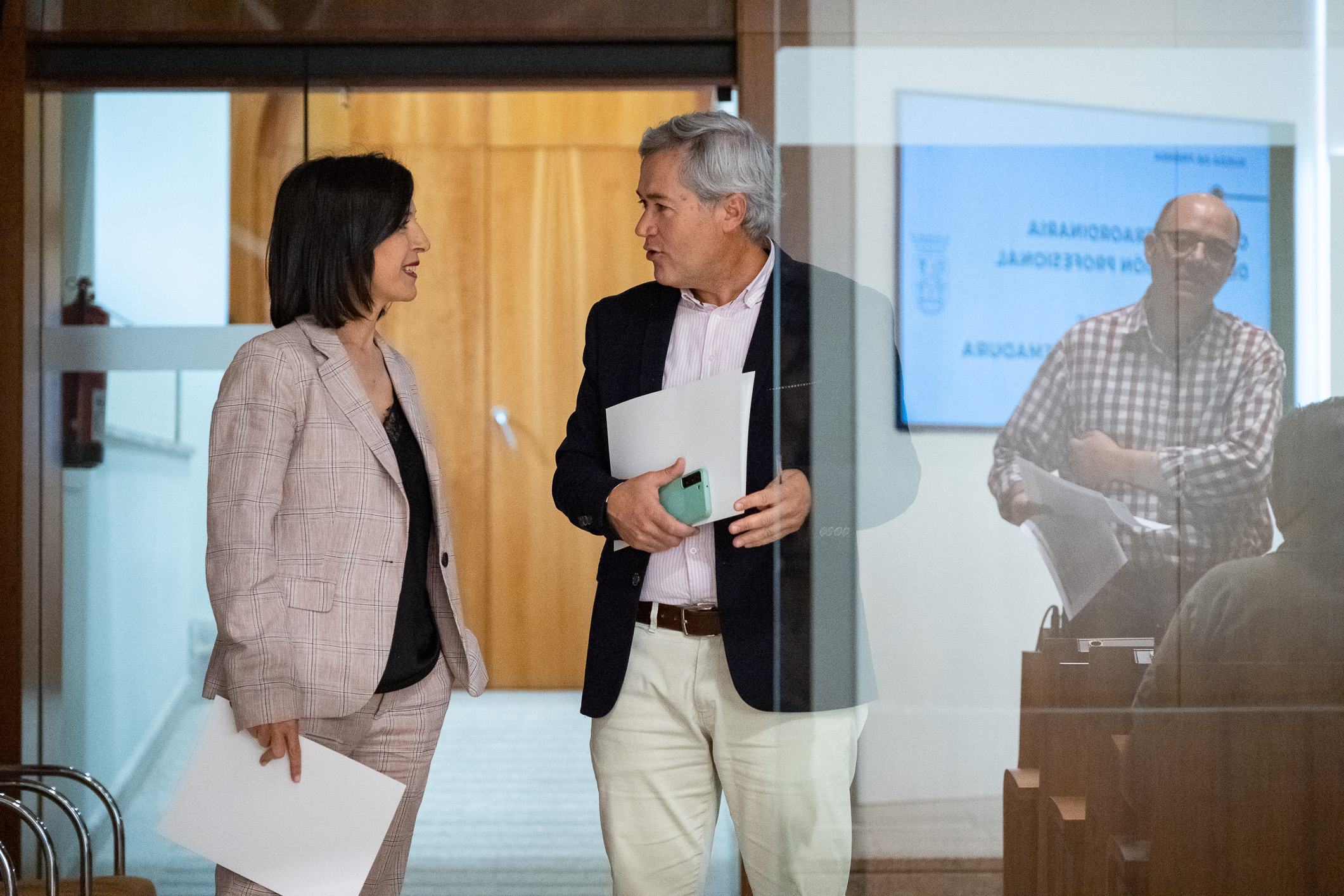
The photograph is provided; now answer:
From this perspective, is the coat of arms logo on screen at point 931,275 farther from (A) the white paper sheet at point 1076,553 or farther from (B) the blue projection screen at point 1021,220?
(A) the white paper sheet at point 1076,553

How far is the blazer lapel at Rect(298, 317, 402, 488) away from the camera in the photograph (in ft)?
5.29

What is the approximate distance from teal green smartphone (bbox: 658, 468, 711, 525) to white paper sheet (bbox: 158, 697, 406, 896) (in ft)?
1.72

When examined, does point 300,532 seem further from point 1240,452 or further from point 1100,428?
point 1240,452

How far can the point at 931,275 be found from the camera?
146 cm

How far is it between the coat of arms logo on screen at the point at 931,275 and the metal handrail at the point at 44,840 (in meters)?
1.44

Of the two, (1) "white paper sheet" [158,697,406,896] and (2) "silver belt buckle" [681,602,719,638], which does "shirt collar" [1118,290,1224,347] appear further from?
(1) "white paper sheet" [158,697,406,896]

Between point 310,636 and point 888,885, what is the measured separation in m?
0.82

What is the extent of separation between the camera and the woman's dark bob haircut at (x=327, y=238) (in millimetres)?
1660

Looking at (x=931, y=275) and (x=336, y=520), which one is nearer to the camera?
(x=931, y=275)

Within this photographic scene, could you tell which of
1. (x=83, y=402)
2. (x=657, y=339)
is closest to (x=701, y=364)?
(x=657, y=339)

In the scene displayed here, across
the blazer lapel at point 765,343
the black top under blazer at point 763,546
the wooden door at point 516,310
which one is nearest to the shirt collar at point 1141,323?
the black top under blazer at point 763,546

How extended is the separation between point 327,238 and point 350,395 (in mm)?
231

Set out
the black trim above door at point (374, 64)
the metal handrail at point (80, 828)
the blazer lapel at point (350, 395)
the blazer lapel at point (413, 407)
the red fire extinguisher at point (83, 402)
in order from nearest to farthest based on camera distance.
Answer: the blazer lapel at point (350, 395)
the blazer lapel at point (413, 407)
the metal handrail at point (80, 828)
the black trim above door at point (374, 64)
the red fire extinguisher at point (83, 402)

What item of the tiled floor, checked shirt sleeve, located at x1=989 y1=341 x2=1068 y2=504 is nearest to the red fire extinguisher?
the tiled floor
